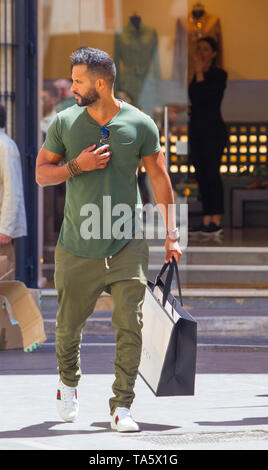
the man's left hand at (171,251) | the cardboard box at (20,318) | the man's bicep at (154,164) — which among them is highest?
the man's bicep at (154,164)

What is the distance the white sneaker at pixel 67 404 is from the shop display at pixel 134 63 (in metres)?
5.90

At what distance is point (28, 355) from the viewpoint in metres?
9.34

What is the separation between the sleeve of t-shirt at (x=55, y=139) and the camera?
262 inches

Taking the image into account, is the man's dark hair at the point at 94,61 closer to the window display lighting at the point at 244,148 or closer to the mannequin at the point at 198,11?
the mannequin at the point at 198,11

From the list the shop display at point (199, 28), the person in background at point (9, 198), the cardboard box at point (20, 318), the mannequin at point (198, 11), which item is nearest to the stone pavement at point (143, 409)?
the cardboard box at point (20, 318)

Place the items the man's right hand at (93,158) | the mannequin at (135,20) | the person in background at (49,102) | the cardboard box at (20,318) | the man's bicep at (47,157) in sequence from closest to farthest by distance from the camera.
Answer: the man's right hand at (93,158) → the man's bicep at (47,157) → the cardboard box at (20,318) → the person in background at (49,102) → the mannequin at (135,20)

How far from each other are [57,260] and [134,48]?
598 cm

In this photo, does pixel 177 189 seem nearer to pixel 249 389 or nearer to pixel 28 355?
pixel 28 355

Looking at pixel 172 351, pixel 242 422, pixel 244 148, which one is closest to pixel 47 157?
pixel 172 351

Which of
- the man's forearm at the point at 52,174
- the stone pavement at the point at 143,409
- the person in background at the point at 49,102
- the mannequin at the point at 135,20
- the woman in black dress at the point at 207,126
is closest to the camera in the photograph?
the stone pavement at the point at 143,409

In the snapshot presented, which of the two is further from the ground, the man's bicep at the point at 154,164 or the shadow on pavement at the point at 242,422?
the man's bicep at the point at 154,164

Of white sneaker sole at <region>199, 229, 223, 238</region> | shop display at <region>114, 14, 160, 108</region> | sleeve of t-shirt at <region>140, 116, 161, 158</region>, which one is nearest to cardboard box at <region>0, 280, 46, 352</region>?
sleeve of t-shirt at <region>140, 116, 161, 158</region>

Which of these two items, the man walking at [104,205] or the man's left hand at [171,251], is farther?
the man's left hand at [171,251]
